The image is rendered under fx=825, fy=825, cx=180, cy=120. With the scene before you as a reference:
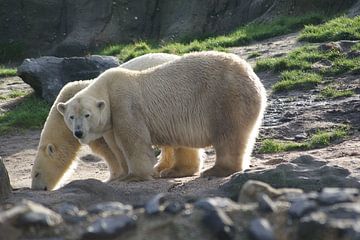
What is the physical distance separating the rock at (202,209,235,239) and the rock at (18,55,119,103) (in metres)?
8.92

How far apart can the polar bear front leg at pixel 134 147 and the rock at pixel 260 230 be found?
163 inches

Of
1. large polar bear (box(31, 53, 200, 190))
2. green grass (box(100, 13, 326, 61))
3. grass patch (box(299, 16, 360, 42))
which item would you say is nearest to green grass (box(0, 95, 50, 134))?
green grass (box(100, 13, 326, 61))

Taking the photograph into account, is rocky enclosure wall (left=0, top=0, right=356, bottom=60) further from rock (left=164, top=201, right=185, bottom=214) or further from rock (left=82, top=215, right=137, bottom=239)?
rock (left=82, top=215, right=137, bottom=239)

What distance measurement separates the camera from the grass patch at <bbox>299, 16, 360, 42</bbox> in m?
13.7

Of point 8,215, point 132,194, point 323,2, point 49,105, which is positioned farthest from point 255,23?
point 8,215

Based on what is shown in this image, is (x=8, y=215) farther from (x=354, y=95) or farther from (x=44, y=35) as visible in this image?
(x=44, y=35)

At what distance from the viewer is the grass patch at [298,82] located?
464 inches

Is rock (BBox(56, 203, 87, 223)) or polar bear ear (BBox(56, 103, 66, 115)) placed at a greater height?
Answer: rock (BBox(56, 203, 87, 223))

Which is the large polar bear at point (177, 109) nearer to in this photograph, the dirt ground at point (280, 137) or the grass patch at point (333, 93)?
the dirt ground at point (280, 137)

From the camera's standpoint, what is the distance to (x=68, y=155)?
9.28m

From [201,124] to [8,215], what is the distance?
4222mm

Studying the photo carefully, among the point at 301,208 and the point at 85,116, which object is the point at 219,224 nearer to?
the point at 301,208

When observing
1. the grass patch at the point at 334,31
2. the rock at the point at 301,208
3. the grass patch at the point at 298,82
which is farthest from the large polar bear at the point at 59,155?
the grass patch at the point at 334,31

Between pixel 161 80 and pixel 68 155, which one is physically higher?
pixel 161 80
